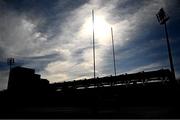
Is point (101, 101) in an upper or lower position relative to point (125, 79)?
lower

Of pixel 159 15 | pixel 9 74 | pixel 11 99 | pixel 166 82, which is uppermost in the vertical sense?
pixel 159 15

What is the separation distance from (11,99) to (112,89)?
28.3 metres

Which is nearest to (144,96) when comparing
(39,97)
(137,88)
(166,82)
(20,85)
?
(137,88)

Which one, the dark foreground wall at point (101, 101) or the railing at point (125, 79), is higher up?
the railing at point (125, 79)

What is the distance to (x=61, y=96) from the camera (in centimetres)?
3462

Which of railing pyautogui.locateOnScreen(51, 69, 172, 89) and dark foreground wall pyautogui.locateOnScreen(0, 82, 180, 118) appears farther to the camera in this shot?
railing pyautogui.locateOnScreen(51, 69, 172, 89)

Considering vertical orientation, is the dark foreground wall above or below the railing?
below

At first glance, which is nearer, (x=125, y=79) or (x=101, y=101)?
(x=101, y=101)

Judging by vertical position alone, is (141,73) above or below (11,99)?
above

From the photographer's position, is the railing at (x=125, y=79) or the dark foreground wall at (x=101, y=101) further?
the railing at (x=125, y=79)

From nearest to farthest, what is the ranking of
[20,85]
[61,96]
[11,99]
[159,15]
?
[159,15]
[61,96]
[11,99]
[20,85]

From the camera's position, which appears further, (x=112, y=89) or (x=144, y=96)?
(x=112, y=89)

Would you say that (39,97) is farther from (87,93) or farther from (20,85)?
(20,85)

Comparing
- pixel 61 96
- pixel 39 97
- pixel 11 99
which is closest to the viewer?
pixel 61 96
